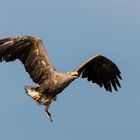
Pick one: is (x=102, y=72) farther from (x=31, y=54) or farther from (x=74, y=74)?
(x=31, y=54)

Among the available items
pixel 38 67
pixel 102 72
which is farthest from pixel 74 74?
pixel 102 72

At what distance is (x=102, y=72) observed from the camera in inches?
872

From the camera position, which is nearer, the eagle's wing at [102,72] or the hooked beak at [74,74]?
the hooked beak at [74,74]

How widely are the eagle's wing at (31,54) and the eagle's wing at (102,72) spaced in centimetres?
155

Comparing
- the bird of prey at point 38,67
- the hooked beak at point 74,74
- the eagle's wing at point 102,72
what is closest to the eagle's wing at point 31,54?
the bird of prey at point 38,67

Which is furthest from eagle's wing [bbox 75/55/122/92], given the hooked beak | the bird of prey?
the hooked beak

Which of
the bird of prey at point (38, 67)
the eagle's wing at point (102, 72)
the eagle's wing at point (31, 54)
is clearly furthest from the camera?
the eagle's wing at point (102, 72)

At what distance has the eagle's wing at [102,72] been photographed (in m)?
21.7

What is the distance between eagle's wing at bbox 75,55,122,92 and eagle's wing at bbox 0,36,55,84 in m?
1.55

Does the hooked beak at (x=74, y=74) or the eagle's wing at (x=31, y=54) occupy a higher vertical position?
the eagle's wing at (x=31, y=54)

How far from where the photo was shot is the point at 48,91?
19.7 metres

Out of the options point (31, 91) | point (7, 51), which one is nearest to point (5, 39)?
point (7, 51)

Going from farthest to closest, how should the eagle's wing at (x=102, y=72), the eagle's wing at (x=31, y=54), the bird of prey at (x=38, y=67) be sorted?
1. the eagle's wing at (x=102, y=72)
2. the eagle's wing at (x=31, y=54)
3. the bird of prey at (x=38, y=67)

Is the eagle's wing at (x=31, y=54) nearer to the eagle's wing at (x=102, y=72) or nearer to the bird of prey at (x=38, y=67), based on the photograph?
the bird of prey at (x=38, y=67)
